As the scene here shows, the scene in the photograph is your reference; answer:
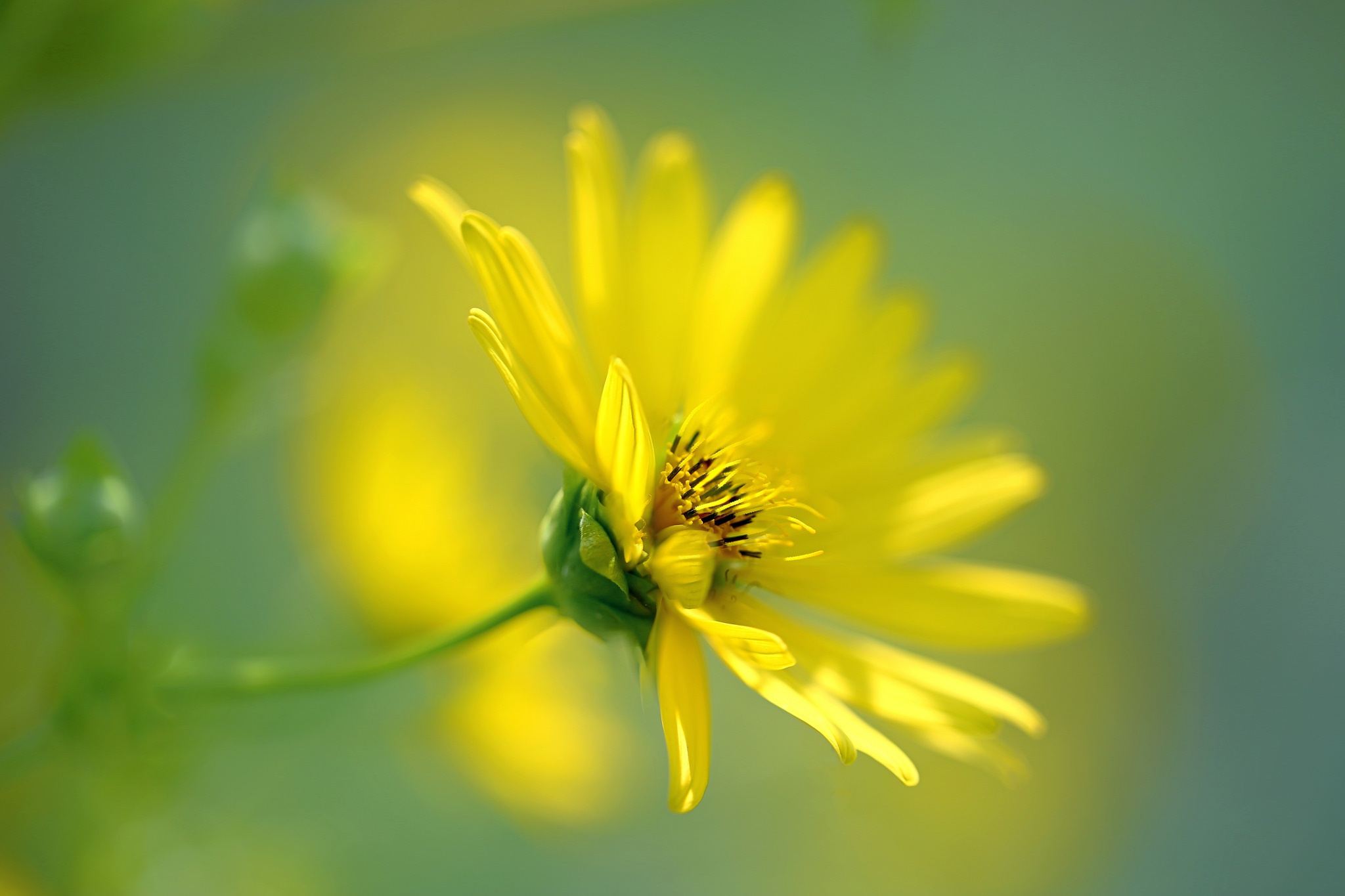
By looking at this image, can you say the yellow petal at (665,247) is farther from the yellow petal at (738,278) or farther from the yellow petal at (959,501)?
the yellow petal at (959,501)

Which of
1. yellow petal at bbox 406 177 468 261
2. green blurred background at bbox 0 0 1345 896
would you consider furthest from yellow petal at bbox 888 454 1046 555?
yellow petal at bbox 406 177 468 261

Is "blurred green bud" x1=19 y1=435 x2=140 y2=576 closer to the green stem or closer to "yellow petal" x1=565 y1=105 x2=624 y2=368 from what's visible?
the green stem

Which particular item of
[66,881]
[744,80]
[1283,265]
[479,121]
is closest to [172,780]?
[66,881]

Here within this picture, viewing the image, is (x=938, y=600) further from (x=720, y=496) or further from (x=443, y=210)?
(x=443, y=210)

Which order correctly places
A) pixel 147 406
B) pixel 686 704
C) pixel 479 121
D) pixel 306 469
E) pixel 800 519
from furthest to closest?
pixel 479 121
pixel 147 406
pixel 306 469
pixel 800 519
pixel 686 704

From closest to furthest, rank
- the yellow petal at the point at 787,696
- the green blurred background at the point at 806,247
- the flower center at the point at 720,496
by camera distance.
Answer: the yellow petal at the point at 787,696 < the flower center at the point at 720,496 < the green blurred background at the point at 806,247

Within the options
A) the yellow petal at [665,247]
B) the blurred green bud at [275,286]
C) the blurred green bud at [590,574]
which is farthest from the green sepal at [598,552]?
the blurred green bud at [275,286]

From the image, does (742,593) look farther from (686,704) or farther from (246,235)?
(246,235)
